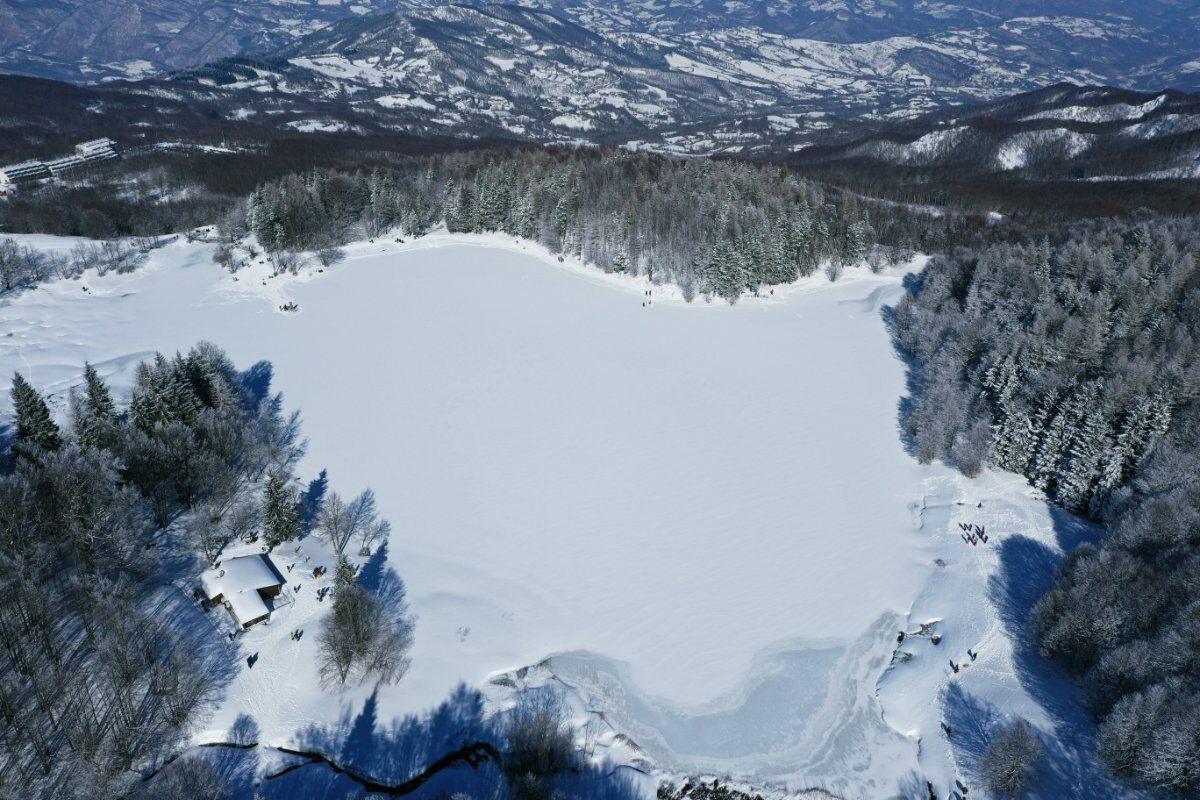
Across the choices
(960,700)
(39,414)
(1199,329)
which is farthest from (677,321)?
(39,414)

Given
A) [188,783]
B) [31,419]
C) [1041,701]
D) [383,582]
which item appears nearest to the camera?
[188,783]

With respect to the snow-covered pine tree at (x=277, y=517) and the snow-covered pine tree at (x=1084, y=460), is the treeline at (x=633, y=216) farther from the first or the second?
the snow-covered pine tree at (x=277, y=517)

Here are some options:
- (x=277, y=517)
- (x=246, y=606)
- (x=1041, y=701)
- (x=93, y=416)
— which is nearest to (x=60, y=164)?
(x=93, y=416)

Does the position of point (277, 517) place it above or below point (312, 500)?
above

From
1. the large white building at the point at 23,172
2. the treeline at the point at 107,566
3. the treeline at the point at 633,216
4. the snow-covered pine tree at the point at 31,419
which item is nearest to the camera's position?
the treeline at the point at 107,566

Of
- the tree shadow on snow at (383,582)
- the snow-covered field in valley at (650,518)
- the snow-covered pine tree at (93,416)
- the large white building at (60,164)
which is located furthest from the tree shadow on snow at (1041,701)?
the large white building at (60,164)

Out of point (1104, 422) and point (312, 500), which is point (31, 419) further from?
point (1104, 422)

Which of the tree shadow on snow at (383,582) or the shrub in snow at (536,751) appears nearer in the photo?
the shrub in snow at (536,751)
